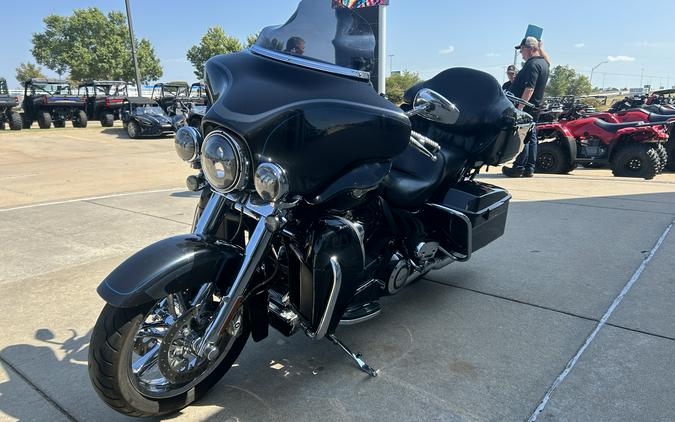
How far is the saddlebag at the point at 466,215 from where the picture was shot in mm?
2951

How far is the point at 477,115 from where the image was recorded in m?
3.06

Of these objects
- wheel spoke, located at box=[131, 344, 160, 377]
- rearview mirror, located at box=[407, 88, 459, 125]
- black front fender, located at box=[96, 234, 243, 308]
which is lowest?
wheel spoke, located at box=[131, 344, 160, 377]

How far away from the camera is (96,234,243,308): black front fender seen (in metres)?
1.79

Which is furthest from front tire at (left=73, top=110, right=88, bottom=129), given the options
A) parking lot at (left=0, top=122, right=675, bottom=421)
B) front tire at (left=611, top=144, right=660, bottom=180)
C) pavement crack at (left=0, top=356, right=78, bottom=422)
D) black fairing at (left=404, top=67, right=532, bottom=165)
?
black fairing at (left=404, top=67, right=532, bottom=165)

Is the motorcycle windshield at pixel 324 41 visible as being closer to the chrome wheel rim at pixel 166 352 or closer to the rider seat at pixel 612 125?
the chrome wheel rim at pixel 166 352

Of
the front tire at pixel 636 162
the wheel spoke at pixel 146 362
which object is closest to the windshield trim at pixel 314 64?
the wheel spoke at pixel 146 362

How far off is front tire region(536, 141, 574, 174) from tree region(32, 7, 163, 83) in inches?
2055

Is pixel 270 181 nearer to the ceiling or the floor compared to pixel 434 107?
nearer to the floor

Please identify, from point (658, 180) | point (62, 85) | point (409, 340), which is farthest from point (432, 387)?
point (62, 85)

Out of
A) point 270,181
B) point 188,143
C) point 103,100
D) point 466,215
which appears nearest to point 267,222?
point 270,181

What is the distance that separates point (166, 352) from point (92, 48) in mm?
63795

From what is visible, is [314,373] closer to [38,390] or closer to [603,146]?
[38,390]

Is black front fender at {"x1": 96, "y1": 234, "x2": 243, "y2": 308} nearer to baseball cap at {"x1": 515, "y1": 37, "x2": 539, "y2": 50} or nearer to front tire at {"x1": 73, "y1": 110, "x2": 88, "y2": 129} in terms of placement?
baseball cap at {"x1": 515, "y1": 37, "x2": 539, "y2": 50}

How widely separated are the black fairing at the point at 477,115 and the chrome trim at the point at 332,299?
1.43 m
